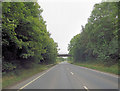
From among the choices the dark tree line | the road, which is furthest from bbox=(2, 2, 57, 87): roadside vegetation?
the road

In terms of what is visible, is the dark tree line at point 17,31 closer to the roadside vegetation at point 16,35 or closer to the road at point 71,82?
the roadside vegetation at point 16,35

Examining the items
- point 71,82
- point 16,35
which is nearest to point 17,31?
point 16,35

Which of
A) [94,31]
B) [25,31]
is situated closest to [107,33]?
[94,31]

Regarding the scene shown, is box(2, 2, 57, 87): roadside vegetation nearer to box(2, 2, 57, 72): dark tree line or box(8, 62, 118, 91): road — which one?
box(2, 2, 57, 72): dark tree line

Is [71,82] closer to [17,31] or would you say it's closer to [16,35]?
[16,35]

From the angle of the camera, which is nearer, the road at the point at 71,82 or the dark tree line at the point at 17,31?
the road at the point at 71,82

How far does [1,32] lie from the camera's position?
1071cm

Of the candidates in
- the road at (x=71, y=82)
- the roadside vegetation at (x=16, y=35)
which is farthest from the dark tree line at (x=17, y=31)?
the road at (x=71, y=82)

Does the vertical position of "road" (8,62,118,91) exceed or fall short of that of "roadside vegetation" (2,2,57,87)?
it falls short

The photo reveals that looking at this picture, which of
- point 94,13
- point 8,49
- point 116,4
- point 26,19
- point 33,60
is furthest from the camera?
point 94,13

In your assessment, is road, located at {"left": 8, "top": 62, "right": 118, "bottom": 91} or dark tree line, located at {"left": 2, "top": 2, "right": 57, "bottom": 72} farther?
dark tree line, located at {"left": 2, "top": 2, "right": 57, "bottom": 72}

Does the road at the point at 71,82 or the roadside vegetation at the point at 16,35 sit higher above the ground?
the roadside vegetation at the point at 16,35

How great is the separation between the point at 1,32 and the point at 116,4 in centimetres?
1365

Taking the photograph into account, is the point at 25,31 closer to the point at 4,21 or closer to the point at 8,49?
the point at 8,49
